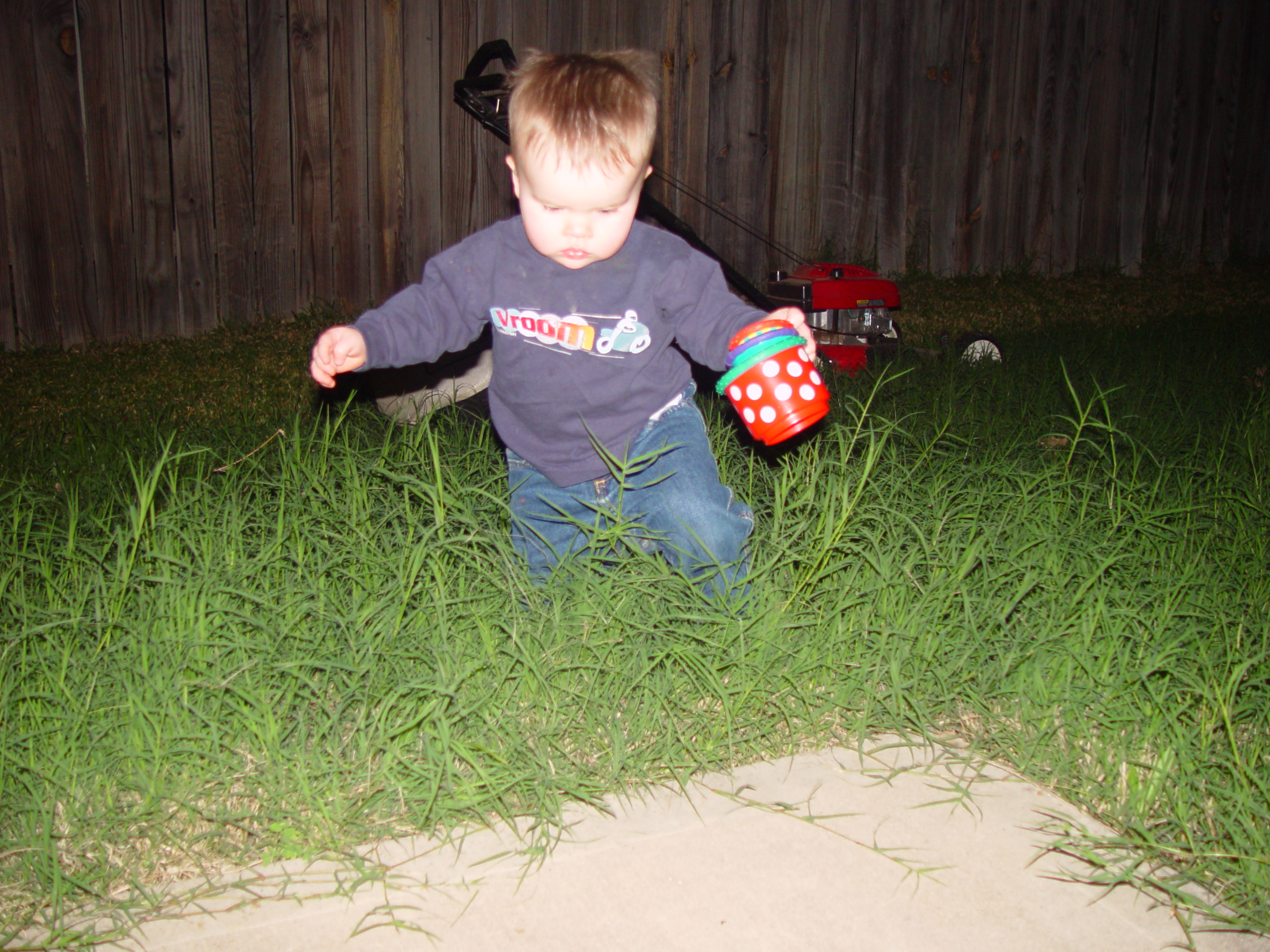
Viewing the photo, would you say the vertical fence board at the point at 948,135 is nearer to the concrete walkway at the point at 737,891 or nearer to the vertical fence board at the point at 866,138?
the vertical fence board at the point at 866,138

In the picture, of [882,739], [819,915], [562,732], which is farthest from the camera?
[882,739]

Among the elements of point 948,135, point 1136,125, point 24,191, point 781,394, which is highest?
point 1136,125

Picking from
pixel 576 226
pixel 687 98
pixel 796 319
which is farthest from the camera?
pixel 687 98

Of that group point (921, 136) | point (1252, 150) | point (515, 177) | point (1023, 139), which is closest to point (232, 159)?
point (515, 177)

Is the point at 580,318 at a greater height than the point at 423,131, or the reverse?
the point at 423,131

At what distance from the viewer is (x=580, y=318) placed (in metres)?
2.12

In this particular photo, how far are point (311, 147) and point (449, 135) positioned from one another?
0.66 meters

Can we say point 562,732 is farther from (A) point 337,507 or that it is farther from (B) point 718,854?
(A) point 337,507

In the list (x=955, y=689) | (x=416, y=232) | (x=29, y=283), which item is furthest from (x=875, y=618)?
(x=29, y=283)

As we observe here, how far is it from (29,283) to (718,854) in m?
4.24

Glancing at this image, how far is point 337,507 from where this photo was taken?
2240mm

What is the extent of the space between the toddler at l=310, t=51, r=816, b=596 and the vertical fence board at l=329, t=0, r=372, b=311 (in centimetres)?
296

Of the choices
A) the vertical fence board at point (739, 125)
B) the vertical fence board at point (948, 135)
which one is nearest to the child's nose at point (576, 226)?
the vertical fence board at point (739, 125)

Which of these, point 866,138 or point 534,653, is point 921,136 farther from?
point 534,653
